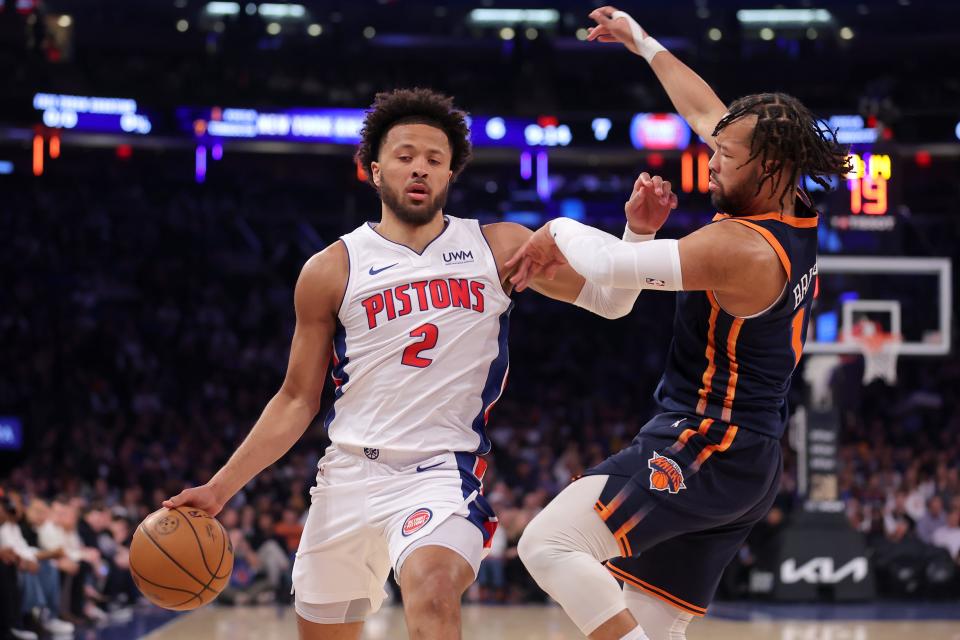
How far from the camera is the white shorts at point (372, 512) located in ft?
13.7

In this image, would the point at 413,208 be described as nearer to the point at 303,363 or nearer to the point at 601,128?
the point at 303,363

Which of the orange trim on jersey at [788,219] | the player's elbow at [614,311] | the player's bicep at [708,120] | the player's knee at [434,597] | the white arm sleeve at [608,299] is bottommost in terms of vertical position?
the player's knee at [434,597]

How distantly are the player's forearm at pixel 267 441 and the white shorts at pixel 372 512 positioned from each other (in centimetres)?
16

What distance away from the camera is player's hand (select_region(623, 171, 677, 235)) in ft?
13.8

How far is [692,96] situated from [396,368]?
1517 mm

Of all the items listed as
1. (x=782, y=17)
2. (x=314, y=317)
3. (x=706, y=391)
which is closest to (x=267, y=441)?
(x=314, y=317)

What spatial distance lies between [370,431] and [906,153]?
16.7 metres

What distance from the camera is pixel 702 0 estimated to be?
21.5 m

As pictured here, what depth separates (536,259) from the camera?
4.39 metres

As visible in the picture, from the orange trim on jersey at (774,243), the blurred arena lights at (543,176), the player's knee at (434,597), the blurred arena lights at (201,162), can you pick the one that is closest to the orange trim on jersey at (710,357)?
the orange trim on jersey at (774,243)

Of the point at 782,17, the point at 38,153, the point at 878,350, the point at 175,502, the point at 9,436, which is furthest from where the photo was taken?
the point at 782,17

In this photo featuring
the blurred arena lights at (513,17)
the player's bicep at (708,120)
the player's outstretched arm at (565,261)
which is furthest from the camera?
the blurred arena lights at (513,17)

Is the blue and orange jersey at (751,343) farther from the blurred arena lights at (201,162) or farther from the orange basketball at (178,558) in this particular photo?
the blurred arena lights at (201,162)

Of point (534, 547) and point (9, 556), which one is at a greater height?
point (534, 547)
